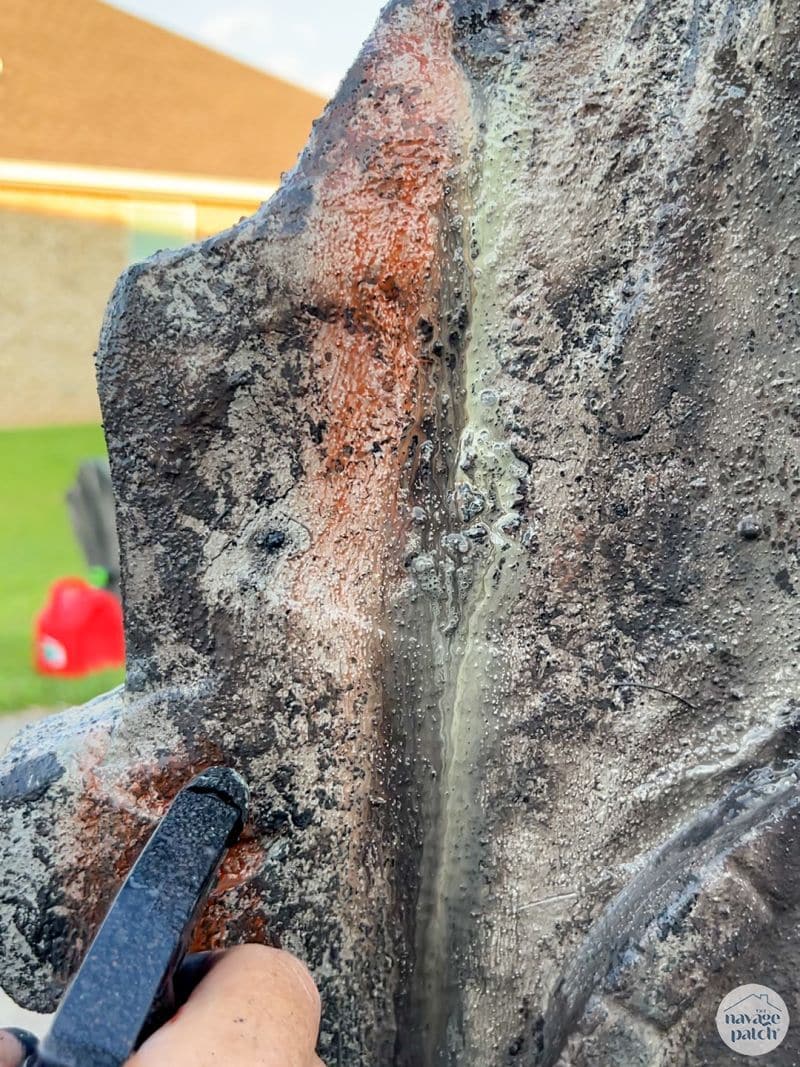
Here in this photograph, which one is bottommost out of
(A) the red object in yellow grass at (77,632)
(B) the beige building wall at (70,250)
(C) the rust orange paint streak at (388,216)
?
(A) the red object in yellow grass at (77,632)

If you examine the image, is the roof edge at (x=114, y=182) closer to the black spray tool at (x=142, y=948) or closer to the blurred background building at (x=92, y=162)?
the blurred background building at (x=92, y=162)

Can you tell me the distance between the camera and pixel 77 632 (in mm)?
3525

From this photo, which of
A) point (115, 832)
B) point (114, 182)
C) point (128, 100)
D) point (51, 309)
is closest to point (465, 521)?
point (115, 832)

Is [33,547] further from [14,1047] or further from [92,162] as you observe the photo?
[14,1047]

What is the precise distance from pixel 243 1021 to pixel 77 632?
3.21 m

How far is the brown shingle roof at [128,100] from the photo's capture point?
7.11 metres

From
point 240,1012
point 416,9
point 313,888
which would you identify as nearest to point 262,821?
point 313,888

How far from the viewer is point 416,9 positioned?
2.19 ft

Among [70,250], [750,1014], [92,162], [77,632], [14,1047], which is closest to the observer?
[14,1047]

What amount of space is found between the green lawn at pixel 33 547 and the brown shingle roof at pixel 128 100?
196 cm

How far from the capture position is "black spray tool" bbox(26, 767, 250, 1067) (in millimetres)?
436

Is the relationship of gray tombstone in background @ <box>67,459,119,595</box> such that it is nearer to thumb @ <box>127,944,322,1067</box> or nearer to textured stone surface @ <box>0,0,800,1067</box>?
textured stone surface @ <box>0,0,800,1067</box>

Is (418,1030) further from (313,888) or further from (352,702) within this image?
(352,702)

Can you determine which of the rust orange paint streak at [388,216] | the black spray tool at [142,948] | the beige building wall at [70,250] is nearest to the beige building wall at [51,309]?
the beige building wall at [70,250]
